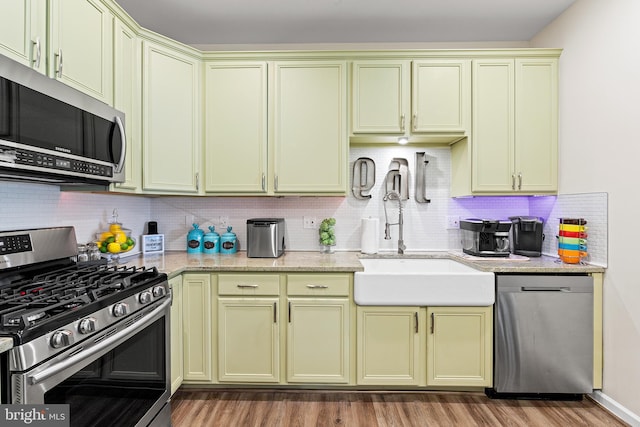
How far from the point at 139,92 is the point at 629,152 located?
2.97 metres

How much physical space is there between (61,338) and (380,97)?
7.66ft

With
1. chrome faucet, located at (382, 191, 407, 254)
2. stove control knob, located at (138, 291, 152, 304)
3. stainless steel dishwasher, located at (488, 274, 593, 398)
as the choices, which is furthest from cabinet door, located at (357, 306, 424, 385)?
stove control knob, located at (138, 291, 152, 304)

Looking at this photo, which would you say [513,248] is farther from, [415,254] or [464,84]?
[464,84]

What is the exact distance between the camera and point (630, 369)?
2102 mm

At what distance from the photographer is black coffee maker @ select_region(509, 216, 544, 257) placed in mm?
2752

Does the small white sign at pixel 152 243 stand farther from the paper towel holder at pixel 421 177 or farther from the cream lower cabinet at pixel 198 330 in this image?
the paper towel holder at pixel 421 177

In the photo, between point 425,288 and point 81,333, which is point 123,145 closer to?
point 81,333

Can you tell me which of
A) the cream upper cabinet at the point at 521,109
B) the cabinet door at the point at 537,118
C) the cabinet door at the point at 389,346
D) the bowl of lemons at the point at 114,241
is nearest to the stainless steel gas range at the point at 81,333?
the bowl of lemons at the point at 114,241

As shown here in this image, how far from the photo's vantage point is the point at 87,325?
131cm

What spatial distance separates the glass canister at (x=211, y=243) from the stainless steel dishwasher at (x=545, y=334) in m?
2.07

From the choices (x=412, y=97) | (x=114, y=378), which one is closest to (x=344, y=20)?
(x=412, y=97)

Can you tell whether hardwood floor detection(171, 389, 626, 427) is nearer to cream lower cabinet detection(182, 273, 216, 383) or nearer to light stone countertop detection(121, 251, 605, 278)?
cream lower cabinet detection(182, 273, 216, 383)

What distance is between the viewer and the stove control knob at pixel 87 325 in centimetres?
128

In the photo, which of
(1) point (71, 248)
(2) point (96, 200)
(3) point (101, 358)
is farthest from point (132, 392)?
(2) point (96, 200)
